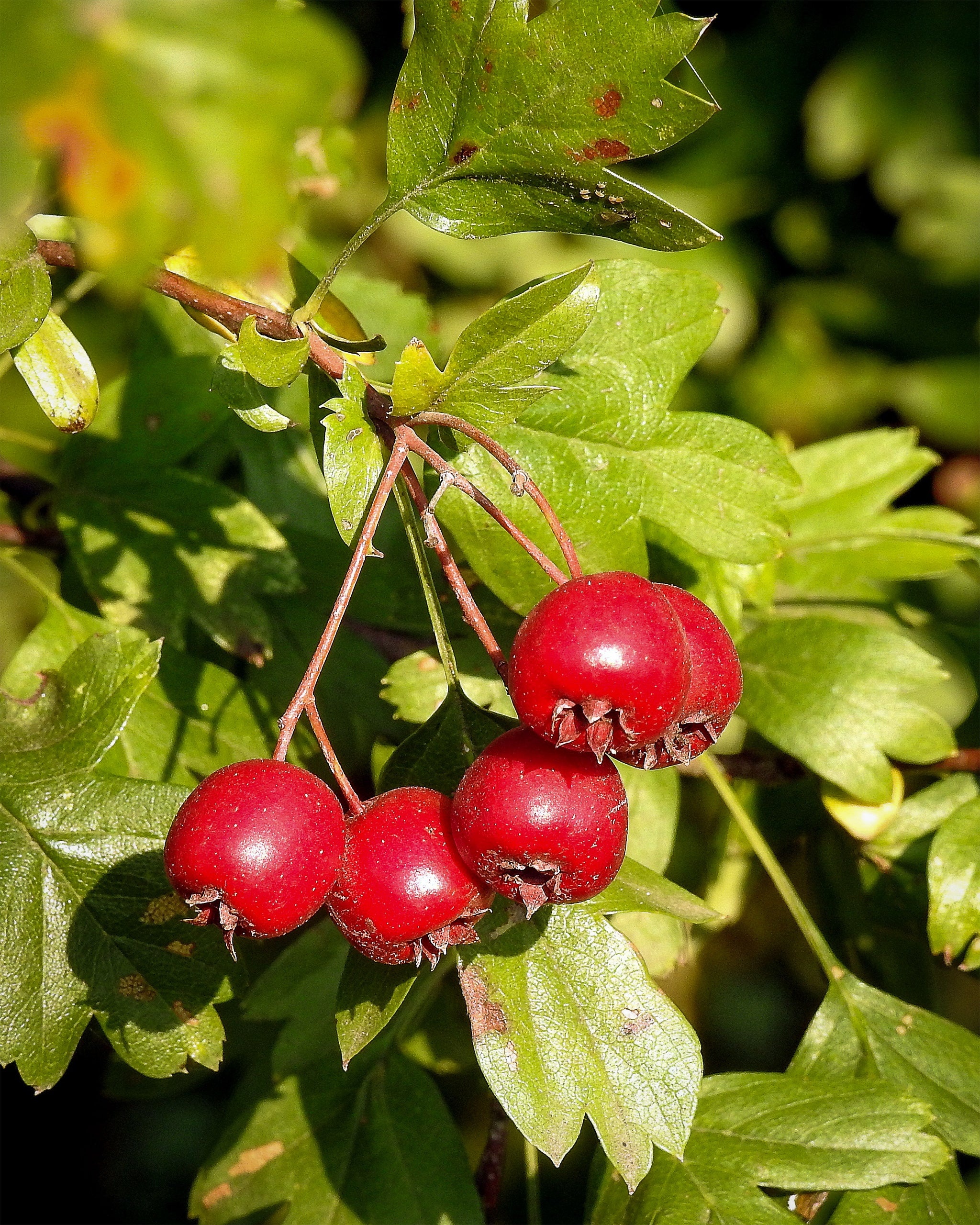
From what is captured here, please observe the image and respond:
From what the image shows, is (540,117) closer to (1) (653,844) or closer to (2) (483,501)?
(2) (483,501)

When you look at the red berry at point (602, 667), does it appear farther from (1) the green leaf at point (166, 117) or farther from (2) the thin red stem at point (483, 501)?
(1) the green leaf at point (166, 117)

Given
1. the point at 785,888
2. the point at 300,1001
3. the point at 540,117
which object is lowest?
the point at 300,1001

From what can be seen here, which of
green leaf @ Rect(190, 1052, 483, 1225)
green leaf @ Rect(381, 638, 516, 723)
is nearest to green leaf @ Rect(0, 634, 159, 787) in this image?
green leaf @ Rect(381, 638, 516, 723)

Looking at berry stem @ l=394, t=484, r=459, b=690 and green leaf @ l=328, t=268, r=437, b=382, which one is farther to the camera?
green leaf @ l=328, t=268, r=437, b=382

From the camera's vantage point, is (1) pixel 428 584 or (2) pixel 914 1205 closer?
(1) pixel 428 584

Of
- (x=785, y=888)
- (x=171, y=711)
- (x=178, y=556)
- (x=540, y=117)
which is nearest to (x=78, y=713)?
(x=171, y=711)

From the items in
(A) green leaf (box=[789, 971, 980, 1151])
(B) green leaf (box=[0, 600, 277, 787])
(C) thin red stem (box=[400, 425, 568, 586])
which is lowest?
(A) green leaf (box=[789, 971, 980, 1151])

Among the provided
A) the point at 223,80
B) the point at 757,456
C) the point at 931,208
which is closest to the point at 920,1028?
the point at 757,456

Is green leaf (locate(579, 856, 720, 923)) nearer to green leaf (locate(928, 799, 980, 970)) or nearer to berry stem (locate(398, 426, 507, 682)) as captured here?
berry stem (locate(398, 426, 507, 682))
